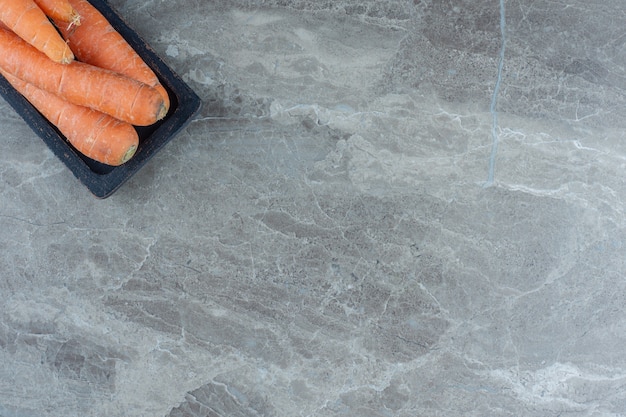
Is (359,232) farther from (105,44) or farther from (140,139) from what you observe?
(105,44)

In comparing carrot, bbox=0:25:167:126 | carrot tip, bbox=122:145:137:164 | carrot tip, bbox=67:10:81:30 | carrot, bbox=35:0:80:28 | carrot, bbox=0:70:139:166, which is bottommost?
carrot tip, bbox=122:145:137:164

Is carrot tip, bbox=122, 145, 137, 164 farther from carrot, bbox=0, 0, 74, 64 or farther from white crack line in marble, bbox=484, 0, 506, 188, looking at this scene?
white crack line in marble, bbox=484, 0, 506, 188

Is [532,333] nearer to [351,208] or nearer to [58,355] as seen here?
[351,208]

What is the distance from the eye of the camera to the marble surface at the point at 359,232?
1.03 m

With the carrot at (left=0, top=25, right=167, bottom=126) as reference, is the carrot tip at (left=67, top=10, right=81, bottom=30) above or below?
above

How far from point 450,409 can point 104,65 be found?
1.00m

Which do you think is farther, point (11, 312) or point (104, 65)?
point (11, 312)

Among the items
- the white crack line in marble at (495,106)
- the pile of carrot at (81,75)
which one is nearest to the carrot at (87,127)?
the pile of carrot at (81,75)

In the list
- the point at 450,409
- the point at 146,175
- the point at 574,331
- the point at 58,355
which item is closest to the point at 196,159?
the point at 146,175

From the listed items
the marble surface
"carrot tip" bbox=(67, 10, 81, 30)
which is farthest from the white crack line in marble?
"carrot tip" bbox=(67, 10, 81, 30)

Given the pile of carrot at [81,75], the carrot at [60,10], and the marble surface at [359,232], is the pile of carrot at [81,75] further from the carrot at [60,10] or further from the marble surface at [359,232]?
the marble surface at [359,232]

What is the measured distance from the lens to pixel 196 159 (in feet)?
3.41

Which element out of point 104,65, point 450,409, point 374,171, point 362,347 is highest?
point 104,65

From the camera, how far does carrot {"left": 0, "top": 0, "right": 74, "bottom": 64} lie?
87cm
